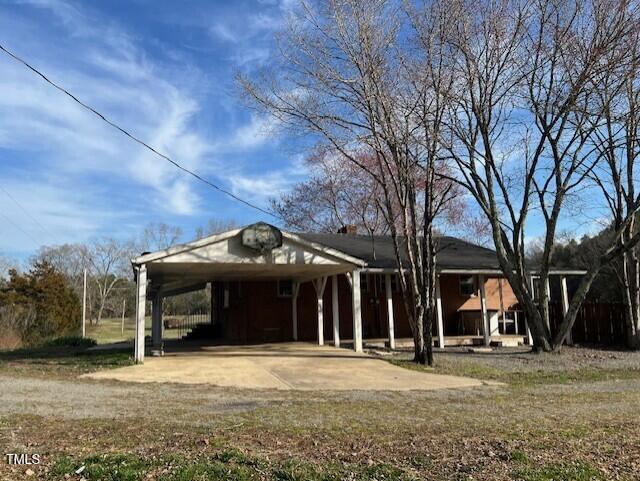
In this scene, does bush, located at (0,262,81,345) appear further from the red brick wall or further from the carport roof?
the carport roof

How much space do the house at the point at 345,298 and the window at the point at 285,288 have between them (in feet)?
0.13

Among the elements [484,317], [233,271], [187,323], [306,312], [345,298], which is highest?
[233,271]

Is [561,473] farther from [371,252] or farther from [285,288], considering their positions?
[285,288]

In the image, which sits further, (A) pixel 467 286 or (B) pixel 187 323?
(B) pixel 187 323

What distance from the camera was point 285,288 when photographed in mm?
22016

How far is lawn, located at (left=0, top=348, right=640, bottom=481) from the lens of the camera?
4.73 m

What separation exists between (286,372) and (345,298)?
9709 millimetres

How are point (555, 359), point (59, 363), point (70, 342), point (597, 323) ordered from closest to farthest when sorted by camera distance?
point (59, 363)
point (555, 359)
point (597, 323)
point (70, 342)

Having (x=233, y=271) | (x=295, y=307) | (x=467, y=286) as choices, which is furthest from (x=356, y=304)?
(x=467, y=286)

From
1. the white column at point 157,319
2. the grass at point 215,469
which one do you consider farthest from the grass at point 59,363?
the grass at point 215,469

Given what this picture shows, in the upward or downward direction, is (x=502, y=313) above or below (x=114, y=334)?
above

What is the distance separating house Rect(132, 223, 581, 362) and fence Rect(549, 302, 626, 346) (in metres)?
1.43

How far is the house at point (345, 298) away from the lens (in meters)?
18.6

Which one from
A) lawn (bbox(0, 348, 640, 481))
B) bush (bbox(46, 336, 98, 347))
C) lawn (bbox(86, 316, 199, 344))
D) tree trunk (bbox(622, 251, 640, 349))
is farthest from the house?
lawn (bbox(0, 348, 640, 481))
